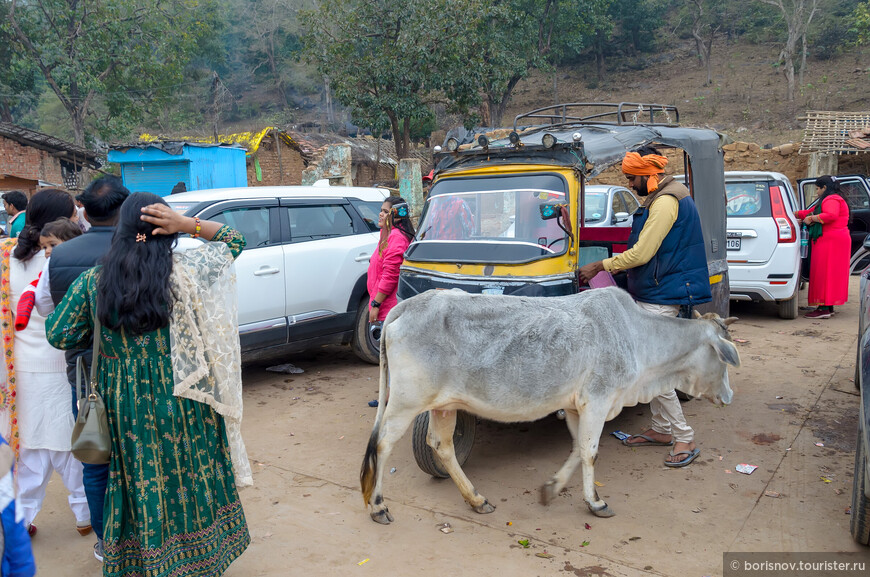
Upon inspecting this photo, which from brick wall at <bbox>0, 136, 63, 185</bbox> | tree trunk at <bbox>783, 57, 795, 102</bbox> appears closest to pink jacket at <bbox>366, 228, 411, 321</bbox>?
brick wall at <bbox>0, 136, 63, 185</bbox>

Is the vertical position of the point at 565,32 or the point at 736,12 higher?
the point at 736,12

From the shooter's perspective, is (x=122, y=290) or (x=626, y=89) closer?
(x=122, y=290)

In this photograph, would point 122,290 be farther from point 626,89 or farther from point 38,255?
point 626,89

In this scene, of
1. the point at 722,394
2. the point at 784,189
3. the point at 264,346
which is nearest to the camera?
the point at 722,394

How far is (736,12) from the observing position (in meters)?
37.5

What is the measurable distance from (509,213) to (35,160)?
18.9 metres

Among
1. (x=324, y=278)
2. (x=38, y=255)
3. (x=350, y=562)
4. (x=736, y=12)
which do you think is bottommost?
(x=350, y=562)

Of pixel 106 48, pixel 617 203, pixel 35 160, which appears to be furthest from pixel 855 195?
pixel 106 48

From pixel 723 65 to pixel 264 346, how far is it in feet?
118

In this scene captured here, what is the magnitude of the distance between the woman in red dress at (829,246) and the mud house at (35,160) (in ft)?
61.7

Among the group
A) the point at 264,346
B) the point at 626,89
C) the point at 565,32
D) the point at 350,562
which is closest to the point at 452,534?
the point at 350,562

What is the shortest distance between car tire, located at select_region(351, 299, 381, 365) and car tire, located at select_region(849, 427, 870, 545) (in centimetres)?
502

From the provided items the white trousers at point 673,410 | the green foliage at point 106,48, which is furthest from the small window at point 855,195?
the green foliage at point 106,48

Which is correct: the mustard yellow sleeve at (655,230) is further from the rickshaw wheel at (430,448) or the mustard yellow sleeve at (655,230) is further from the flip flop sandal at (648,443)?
the rickshaw wheel at (430,448)
